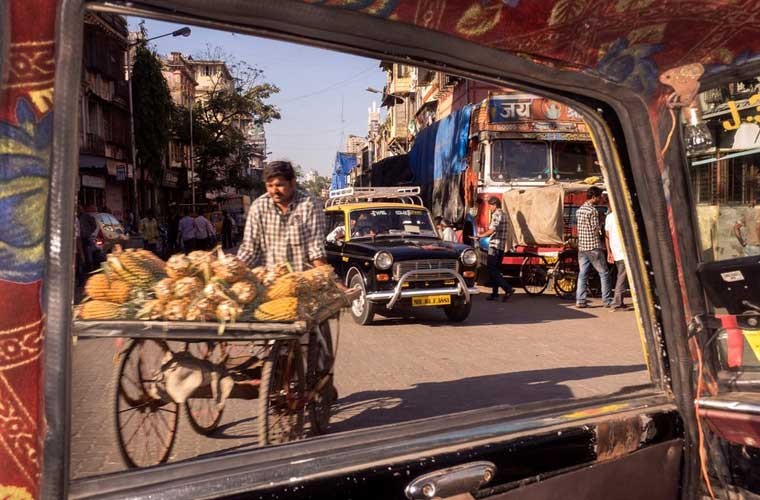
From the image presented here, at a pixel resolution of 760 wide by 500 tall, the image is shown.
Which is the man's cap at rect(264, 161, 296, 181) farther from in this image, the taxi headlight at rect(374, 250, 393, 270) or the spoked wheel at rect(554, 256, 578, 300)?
the spoked wheel at rect(554, 256, 578, 300)

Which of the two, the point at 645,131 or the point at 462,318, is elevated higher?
the point at 645,131

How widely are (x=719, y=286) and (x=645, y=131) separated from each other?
47 centimetres

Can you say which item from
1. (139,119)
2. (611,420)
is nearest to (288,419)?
(139,119)

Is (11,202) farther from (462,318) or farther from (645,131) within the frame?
(462,318)

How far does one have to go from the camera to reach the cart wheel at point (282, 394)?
10.9 ft

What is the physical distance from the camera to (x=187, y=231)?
12.5ft

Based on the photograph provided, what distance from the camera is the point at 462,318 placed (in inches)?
392

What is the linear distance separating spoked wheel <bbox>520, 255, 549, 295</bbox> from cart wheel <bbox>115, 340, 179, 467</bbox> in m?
9.80

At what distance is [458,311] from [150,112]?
7.94m

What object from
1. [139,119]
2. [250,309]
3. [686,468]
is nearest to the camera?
[686,468]

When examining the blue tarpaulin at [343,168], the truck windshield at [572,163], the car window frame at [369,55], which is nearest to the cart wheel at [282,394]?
the car window frame at [369,55]

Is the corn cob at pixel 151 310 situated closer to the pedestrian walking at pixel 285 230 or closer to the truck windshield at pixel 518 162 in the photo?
the pedestrian walking at pixel 285 230

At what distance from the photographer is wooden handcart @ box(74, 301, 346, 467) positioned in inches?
118

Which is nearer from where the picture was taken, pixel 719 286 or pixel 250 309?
pixel 719 286
